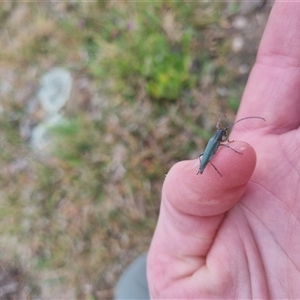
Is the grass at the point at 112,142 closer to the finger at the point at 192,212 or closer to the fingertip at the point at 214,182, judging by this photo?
the finger at the point at 192,212

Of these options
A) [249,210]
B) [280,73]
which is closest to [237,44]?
[280,73]

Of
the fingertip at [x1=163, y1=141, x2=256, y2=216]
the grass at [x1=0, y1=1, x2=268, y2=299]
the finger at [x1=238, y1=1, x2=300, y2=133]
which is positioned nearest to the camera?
the fingertip at [x1=163, y1=141, x2=256, y2=216]

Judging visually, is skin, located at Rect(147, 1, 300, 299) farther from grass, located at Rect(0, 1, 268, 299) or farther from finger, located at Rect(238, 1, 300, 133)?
grass, located at Rect(0, 1, 268, 299)

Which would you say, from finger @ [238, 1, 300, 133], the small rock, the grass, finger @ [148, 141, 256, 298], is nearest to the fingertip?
finger @ [148, 141, 256, 298]

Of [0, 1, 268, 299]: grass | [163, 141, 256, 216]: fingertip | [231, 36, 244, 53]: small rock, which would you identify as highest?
[163, 141, 256, 216]: fingertip

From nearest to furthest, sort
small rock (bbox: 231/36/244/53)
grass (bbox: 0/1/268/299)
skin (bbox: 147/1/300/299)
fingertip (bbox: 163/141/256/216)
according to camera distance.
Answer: fingertip (bbox: 163/141/256/216)
skin (bbox: 147/1/300/299)
grass (bbox: 0/1/268/299)
small rock (bbox: 231/36/244/53)

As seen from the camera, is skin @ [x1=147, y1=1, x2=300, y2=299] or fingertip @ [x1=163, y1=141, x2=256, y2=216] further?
skin @ [x1=147, y1=1, x2=300, y2=299]

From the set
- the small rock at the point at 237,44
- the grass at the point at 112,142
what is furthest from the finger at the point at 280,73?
the small rock at the point at 237,44

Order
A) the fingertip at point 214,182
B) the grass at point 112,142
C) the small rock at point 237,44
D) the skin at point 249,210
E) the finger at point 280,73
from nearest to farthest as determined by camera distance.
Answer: the fingertip at point 214,182
the skin at point 249,210
the finger at point 280,73
the grass at point 112,142
the small rock at point 237,44

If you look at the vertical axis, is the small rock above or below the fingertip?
below
